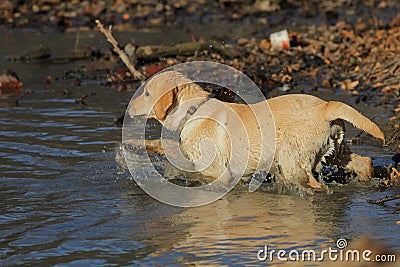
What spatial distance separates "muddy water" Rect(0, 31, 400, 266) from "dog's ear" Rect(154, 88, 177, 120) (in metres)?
0.68

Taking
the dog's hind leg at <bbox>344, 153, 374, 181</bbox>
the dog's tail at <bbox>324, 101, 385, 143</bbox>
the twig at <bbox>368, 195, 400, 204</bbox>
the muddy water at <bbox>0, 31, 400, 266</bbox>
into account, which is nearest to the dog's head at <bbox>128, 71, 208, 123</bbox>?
the muddy water at <bbox>0, 31, 400, 266</bbox>

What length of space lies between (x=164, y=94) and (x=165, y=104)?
0.08 metres

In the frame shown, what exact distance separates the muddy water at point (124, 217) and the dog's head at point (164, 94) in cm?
67

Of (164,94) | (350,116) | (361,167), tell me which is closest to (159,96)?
(164,94)

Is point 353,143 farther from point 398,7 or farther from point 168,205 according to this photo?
point 398,7

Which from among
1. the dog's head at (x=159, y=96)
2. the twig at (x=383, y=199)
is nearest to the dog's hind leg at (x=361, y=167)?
the twig at (x=383, y=199)

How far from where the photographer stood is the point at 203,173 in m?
6.66

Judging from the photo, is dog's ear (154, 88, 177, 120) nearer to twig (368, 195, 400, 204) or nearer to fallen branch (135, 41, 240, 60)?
twig (368, 195, 400, 204)

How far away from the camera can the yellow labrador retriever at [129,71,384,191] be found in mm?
6305

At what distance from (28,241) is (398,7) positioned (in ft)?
41.7

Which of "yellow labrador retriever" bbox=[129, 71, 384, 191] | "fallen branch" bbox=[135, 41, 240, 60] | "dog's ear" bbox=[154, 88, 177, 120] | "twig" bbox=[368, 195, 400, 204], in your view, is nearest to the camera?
"twig" bbox=[368, 195, 400, 204]

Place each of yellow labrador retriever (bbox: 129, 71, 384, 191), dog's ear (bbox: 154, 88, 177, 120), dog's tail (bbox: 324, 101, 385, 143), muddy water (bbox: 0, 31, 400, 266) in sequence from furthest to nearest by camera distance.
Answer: dog's ear (bbox: 154, 88, 177, 120) < yellow labrador retriever (bbox: 129, 71, 384, 191) < dog's tail (bbox: 324, 101, 385, 143) < muddy water (bbox: 0, 31, 400, 266)

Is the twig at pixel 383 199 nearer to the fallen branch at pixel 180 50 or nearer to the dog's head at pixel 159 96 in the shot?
the dog's head at pixel 159 96

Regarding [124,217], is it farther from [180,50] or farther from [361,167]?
[180,50]
